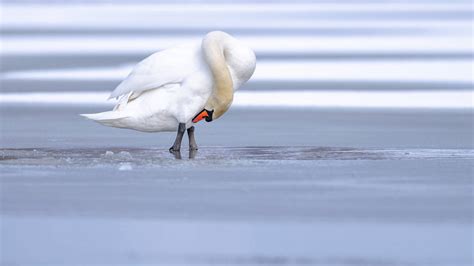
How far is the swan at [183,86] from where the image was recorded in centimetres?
1068

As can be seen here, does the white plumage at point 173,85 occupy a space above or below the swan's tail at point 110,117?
above

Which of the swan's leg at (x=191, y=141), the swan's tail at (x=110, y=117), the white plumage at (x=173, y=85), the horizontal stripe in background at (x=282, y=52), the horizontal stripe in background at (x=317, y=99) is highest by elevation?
the horizontal stripe in background at (x=282, y=52)

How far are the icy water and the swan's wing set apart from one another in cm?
49

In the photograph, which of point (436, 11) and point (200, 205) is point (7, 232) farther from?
point (436, 11)

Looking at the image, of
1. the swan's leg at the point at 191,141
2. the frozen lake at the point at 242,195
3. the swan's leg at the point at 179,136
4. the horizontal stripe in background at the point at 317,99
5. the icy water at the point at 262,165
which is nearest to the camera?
the frozen lake at the point at 242,195

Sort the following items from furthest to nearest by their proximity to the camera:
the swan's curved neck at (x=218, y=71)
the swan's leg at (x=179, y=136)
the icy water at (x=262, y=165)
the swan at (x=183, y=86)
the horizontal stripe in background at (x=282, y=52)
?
1. the horizontal stripe in background at (x=282, y=52)
2. the swan's leg at (x=179, y=136)
3. the swan at (x=183, y=86)
4. the swan's curved neck at (x=218, y=71)
5. the icy water at (x=262, y=165)

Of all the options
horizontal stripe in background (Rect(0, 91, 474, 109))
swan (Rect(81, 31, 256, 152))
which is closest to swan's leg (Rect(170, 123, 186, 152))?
swan (Rect(81, 31, 256, 152))

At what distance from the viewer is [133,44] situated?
844 inches

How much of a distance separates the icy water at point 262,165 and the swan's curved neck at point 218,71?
357 mm

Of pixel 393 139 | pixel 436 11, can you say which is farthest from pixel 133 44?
pixel 436 11

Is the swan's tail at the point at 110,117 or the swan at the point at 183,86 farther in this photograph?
the swan's tail at the point at 110,117

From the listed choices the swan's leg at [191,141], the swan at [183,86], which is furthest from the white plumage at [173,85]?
the swan's leg at [191,141]

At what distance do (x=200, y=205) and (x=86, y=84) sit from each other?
8.10 m

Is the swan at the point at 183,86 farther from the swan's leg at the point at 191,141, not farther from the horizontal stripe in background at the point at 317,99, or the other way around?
the horizontal stripe in background at the point at 317,99
